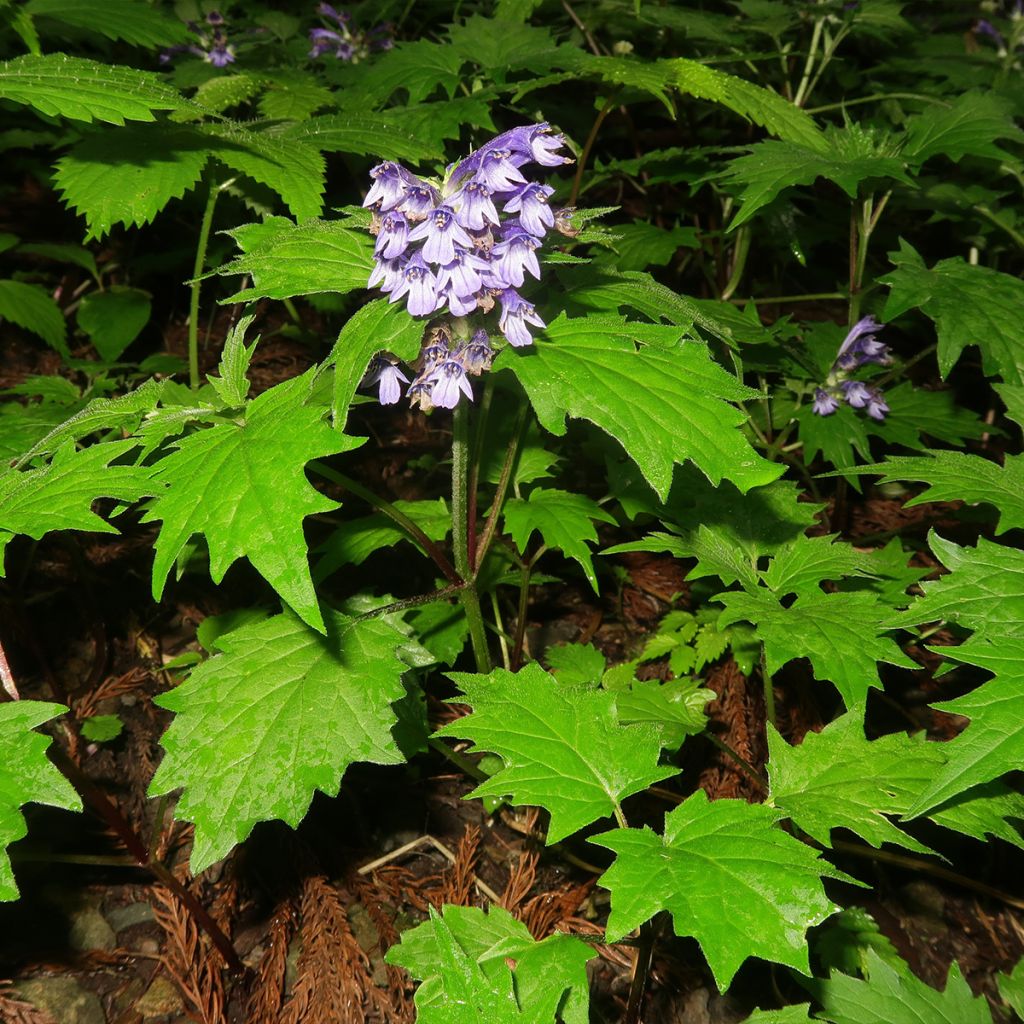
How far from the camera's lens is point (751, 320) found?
3.66m

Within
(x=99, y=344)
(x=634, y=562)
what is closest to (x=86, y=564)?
(x=99, y=344)

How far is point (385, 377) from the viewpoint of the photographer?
7.61ft

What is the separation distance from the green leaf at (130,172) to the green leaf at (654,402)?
1960mm

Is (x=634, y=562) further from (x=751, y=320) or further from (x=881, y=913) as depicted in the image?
(x=881, y=913)

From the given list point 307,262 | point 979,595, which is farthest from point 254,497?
point 979,595

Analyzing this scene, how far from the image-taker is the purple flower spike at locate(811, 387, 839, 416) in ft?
12.8

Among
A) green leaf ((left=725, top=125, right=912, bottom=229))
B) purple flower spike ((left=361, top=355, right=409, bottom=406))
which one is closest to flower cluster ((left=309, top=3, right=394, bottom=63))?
green leaf ((left=725, top=125, right=912, bottom=229))

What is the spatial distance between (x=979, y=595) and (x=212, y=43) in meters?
5.51

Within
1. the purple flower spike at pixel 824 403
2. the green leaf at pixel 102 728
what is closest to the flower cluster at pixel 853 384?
the purple flower spike at pixel 824 403

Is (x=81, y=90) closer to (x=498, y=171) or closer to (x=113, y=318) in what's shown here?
(x=498, y=171)

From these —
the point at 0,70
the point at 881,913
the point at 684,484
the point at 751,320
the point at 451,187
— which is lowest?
the point at 881,913

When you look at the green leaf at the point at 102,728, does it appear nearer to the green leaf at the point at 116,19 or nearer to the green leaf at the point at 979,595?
the green leaf at the point at 979,595

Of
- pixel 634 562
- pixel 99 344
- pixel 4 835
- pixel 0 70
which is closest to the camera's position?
pixel 4 835

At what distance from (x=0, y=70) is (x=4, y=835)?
239 centimetres
